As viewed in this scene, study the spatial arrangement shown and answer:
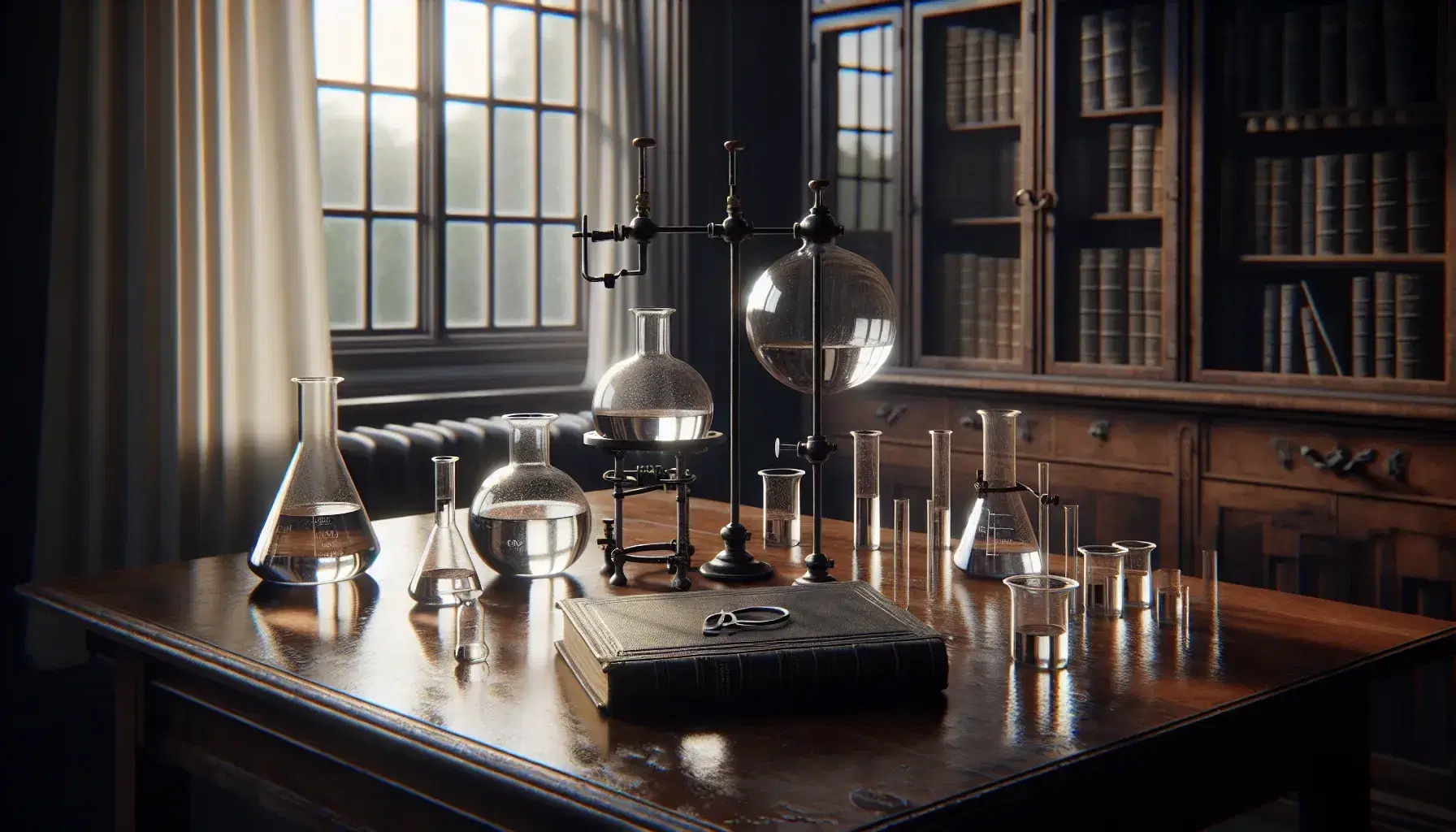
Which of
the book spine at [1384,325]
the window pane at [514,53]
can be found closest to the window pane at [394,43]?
the window pane at [514,53]

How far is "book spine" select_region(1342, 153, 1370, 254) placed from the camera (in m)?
2.85

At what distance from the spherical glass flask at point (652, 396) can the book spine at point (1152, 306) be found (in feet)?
6.22

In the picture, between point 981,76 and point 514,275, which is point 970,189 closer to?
point 981,76

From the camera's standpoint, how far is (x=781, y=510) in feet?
6.02

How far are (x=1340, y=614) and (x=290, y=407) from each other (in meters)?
2.27

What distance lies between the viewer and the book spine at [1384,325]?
282 centimetres

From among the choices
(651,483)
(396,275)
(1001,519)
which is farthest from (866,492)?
(396,275)

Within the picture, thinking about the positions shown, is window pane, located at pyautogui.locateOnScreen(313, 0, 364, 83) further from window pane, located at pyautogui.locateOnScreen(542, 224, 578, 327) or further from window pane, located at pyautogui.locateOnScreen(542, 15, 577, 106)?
window pane, located at pyautogui.locateOnScreen(542, 224, 578, 327)

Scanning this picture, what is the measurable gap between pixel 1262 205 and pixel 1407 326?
43 centimetres

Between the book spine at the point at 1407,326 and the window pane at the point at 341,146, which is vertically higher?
the window pane at the point at 341,146

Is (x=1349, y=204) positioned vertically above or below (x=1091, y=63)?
below

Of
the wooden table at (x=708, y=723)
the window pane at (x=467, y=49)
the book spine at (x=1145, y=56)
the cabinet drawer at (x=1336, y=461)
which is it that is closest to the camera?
the wooden table at (x=708, y=723)

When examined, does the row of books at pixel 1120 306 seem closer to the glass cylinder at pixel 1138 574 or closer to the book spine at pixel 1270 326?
the book spine at pixel 1270 326

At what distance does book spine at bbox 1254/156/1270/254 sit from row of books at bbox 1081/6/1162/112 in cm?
31
